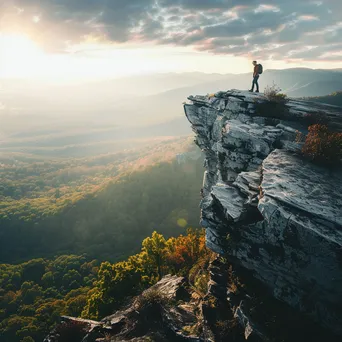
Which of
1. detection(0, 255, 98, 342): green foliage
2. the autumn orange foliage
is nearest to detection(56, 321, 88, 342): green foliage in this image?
the autumn orange foliage

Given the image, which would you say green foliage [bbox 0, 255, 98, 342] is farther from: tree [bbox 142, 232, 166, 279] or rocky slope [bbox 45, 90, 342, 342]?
rocky slope [bbox 45, 90, 342, 342]

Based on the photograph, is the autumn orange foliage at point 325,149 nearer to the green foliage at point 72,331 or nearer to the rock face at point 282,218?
the rock face at point 282,218

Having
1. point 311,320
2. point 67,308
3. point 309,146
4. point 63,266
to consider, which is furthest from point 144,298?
point 63,266

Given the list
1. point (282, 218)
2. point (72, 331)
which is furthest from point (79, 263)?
point (282, 218)

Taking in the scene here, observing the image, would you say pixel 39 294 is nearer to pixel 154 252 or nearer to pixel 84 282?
pixel 84 282

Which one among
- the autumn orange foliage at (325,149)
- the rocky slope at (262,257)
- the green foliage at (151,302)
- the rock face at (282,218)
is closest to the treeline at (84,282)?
the green foliage at (151,302)

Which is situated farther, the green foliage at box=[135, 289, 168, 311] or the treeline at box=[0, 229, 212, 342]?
the treeline at box=[0, 229, 212, 342]
